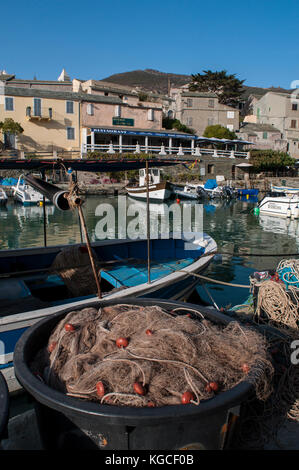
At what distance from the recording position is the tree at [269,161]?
4488 centimetres

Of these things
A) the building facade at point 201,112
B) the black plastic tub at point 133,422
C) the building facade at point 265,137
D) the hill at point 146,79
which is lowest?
the black plastic tub at point 133,422

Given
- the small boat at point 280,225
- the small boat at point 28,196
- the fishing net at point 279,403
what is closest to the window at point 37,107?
the small boat at point 28,196

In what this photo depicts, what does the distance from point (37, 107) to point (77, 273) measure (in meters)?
38.2

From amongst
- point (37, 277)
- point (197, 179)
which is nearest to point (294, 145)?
point (197, 179)

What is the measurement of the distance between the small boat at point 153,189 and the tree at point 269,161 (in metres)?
18.0

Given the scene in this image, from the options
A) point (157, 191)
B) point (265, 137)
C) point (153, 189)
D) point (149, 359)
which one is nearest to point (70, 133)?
point (153, 189)

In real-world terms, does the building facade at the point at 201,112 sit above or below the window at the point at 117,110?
above

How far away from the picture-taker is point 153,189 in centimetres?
3133

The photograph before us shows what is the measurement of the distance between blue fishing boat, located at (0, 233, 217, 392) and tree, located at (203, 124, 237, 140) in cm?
4442

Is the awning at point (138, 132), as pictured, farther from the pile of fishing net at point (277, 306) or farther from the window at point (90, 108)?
the pile of fishing net at point (277, 306)

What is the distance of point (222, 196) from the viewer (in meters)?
35.8

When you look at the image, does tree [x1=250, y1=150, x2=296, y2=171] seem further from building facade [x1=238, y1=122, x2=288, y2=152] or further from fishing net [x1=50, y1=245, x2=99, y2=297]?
fishing net [x1=50, y1=245, x2=99, y2=297]

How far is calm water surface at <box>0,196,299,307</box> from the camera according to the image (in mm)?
11462

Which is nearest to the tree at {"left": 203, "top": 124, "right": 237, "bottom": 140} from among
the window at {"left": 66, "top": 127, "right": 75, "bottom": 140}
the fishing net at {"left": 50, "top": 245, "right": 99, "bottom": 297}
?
the window at {"left": 66, "top": 127, "right": 75, "bottom": 140}
